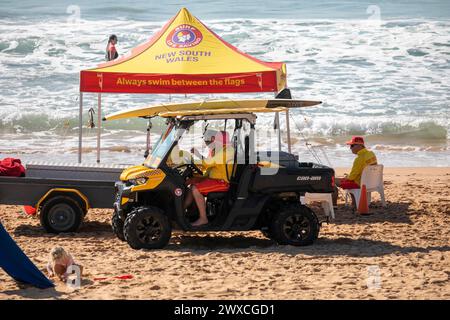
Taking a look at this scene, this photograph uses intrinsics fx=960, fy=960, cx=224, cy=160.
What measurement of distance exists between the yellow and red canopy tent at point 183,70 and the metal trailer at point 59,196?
9.31ft

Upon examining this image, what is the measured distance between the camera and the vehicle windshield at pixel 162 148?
10.9m

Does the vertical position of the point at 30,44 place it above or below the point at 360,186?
above

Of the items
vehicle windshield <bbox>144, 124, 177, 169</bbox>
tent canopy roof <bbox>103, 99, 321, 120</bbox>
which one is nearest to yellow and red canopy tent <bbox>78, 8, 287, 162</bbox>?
tent canopy roof <bbox>103, 99, 321, 120</bbox>

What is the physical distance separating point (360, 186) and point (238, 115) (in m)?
3.16

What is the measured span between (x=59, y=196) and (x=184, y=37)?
4677 millimetres

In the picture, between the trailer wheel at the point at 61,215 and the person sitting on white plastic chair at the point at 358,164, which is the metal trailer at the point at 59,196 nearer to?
the trailer wheel at the point at 61,215

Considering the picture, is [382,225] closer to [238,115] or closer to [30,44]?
[238,115]

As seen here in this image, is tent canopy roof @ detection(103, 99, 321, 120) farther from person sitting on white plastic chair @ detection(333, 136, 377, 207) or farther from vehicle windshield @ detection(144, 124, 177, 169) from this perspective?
person sitting on white plastic chair @ detection(333, 136, 377, 207)

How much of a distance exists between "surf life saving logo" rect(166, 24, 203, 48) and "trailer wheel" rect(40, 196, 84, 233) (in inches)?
174

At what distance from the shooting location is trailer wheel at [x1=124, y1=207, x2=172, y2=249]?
10641mm

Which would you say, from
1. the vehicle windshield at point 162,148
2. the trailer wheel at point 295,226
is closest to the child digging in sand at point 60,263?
the vehicle windshield at point 162,148

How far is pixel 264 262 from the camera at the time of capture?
998 cm
